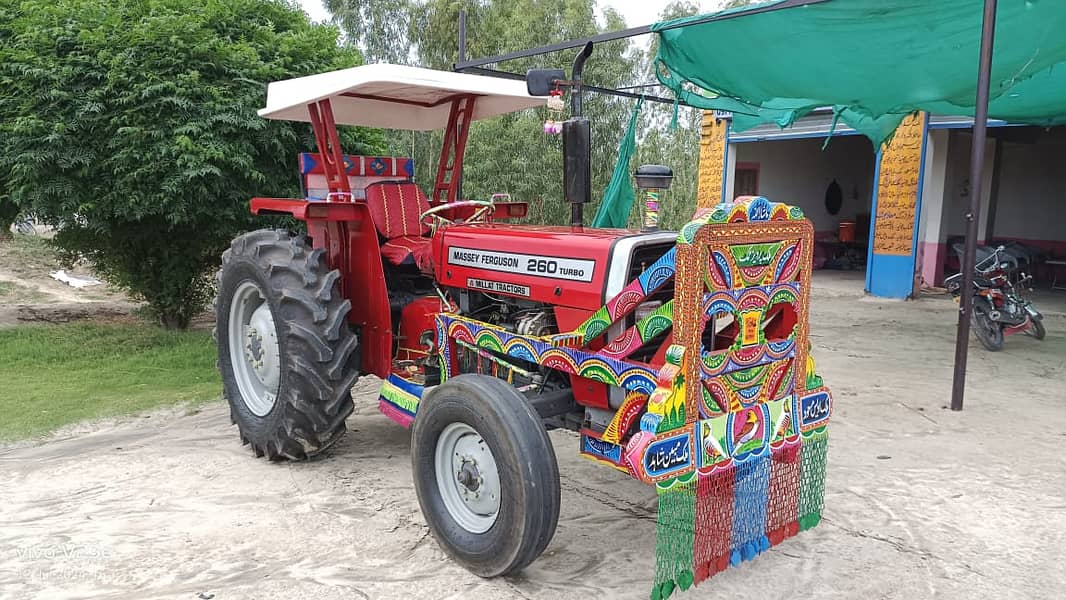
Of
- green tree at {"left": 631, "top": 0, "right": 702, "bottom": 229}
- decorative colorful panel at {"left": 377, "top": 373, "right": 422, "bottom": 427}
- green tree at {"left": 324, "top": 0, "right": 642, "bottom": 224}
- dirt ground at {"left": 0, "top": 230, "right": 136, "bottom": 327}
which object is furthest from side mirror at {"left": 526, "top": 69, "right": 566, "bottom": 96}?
green tree at {"left": 631, "top": 0, "right": 702, "bottom": 229}

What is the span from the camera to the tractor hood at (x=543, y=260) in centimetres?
316

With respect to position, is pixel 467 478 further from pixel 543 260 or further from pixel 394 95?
pixel 394 95

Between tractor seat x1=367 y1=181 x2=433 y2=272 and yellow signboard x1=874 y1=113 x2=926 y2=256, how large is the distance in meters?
8.77

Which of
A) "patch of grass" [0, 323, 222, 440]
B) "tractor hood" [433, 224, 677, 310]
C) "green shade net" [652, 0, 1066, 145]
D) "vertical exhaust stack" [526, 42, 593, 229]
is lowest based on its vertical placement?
"patch of grass" [0, 323, 222, 440]

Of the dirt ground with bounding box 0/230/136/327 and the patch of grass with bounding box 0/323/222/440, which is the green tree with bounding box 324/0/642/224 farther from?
the patch of grass with bounding box 0/323/222/440

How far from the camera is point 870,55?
5867 millimetres

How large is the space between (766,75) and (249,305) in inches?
177

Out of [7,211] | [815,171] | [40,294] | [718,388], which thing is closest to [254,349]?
[718,388]

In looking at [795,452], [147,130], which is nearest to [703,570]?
[795,452]

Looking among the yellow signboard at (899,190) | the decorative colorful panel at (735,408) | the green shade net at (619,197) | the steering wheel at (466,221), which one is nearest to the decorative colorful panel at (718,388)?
the decorative colorful panel at (735,408)

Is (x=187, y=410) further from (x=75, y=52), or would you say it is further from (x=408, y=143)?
(x=408, y=143)

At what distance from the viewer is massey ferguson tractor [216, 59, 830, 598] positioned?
2.79 m

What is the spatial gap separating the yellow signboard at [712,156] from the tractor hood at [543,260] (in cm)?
1013

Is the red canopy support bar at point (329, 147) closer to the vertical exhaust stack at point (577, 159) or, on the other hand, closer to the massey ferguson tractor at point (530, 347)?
the massey ferguson tractor at point (530, 347)
